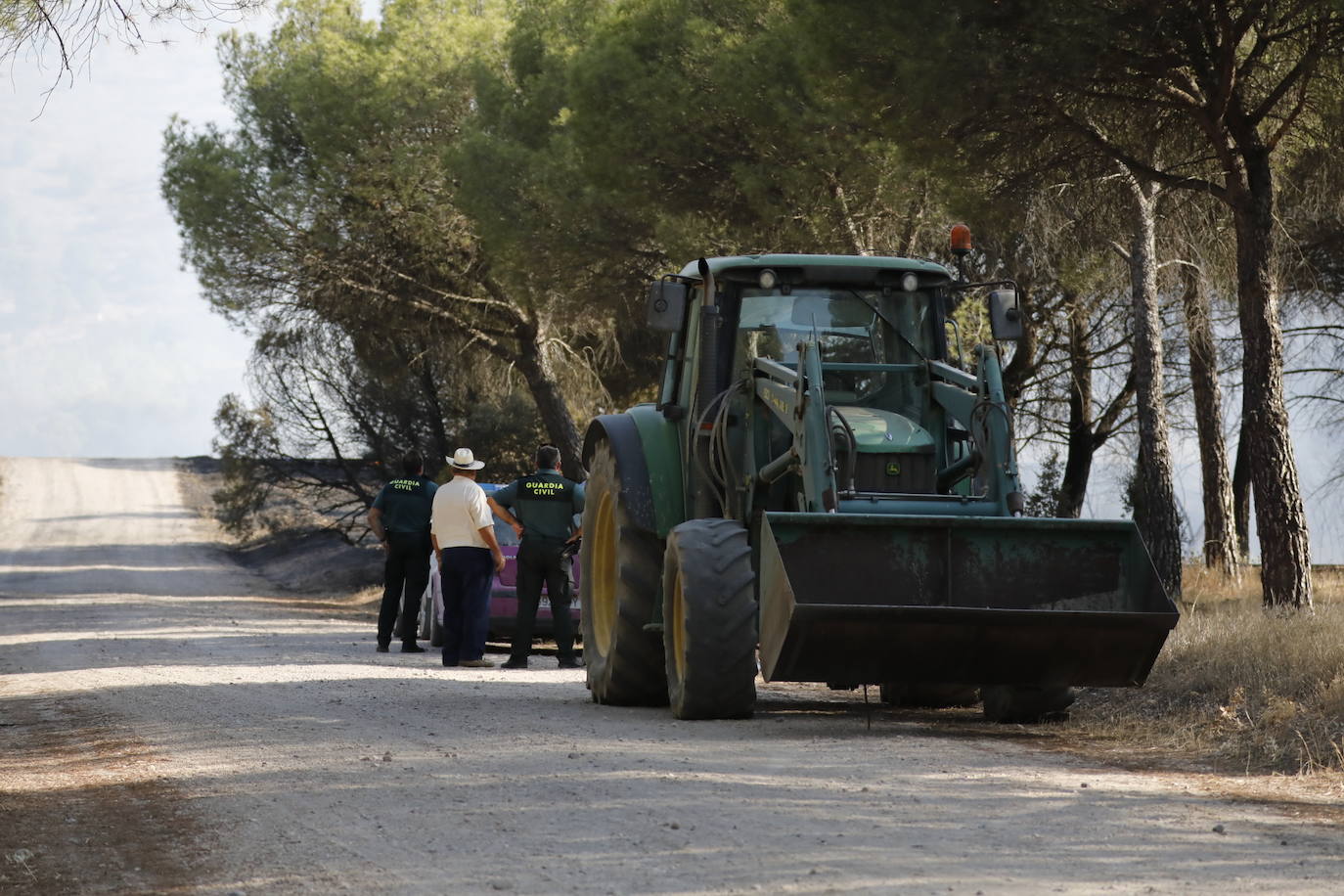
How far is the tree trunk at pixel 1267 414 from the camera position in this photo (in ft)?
44.0

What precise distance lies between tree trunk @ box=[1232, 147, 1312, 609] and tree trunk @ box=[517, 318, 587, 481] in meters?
14.9

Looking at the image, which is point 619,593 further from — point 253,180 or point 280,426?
point 280,426

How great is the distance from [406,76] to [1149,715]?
20428 mm

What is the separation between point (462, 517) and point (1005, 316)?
6167 mm

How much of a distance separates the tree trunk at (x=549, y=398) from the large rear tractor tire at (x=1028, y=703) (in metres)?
17.6

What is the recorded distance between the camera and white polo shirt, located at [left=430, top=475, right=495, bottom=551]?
577 inches

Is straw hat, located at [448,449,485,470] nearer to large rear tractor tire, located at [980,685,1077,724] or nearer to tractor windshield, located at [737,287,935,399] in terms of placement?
tractor windshield, located at [737,287,935,399]

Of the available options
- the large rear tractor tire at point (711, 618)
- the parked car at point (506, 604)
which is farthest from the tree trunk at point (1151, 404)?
the large rear tractor tire at point (711, 618)

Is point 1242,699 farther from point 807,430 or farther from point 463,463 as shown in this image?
point 463,463

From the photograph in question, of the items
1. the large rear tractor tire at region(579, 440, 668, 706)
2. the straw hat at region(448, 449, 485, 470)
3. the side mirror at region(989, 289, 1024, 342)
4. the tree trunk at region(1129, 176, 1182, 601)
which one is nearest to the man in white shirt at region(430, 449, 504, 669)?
the straw hat at region(448, 449, 485, 470)

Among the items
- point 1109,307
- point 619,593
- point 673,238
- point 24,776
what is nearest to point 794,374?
point 619,593

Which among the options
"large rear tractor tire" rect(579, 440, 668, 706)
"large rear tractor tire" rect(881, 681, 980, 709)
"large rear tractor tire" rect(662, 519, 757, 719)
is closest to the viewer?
"large rear tractor tire" rect(662, 519, 757, 719)

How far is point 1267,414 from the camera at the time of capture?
44.0 ft

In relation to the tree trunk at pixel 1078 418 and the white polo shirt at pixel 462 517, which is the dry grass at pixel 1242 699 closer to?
the white polo shirt at pixel 462 517
